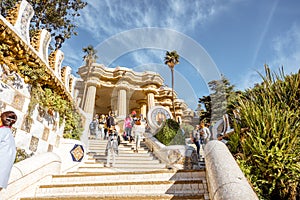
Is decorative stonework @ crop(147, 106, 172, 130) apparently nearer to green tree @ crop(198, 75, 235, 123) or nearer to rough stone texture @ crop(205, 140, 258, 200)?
rough stone texture @ crop(205, 140, 258, 200)

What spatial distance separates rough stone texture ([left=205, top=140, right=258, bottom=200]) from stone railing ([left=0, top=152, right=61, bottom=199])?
121 inches

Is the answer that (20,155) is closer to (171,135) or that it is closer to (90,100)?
(171,135)

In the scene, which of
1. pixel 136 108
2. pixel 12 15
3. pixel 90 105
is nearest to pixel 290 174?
pixel 12 15

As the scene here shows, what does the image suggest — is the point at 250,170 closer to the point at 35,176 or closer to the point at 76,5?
the point at 35,176

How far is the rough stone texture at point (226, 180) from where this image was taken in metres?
2.12

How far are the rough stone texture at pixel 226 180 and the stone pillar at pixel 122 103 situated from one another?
19.6 meters

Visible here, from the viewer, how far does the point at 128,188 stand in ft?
12.4

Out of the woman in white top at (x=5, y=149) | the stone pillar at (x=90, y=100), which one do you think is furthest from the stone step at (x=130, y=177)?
the stone pillar at (x=90, y=100)

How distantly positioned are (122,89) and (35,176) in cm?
2110

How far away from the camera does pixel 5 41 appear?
452 cm

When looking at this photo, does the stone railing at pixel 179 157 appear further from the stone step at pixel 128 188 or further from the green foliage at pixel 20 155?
the green foliage at pixel 20 155

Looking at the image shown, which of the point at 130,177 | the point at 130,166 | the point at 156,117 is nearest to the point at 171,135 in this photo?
the point at 156,117

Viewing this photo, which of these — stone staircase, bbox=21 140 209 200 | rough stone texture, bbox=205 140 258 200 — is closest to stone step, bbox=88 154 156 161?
stone staircase, bbox=21 140 209 200

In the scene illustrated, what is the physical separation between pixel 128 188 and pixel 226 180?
196 cm
